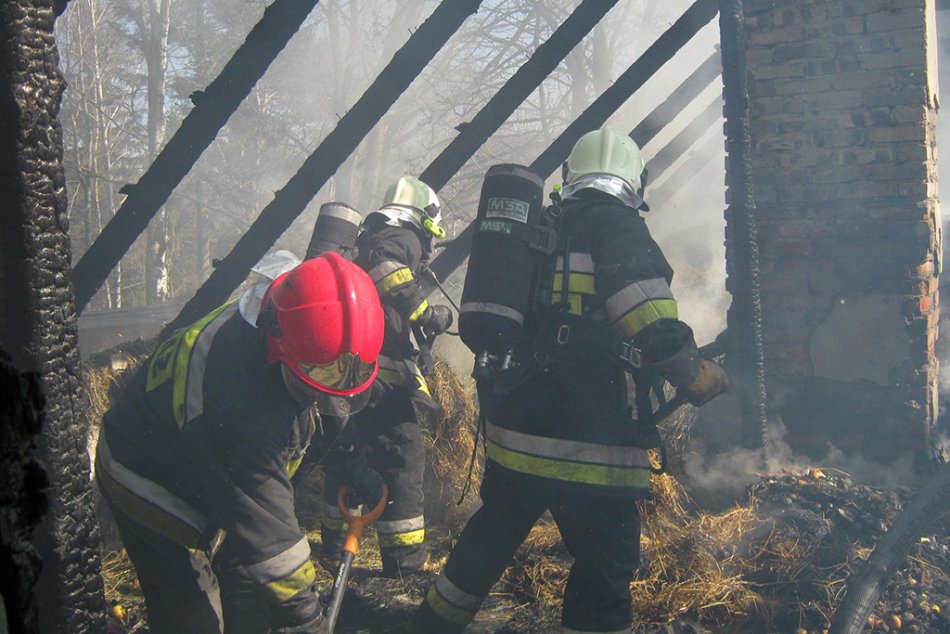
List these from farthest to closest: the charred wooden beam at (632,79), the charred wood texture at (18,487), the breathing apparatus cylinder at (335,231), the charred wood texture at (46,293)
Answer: the breathing apparatus cylinder at (335,231), the charred wooden beam at (632,79), the charred wood texture at (46,293), the charred wood texture at (18,487)

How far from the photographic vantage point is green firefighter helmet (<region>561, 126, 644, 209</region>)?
3.22 meters

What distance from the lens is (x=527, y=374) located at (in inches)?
114

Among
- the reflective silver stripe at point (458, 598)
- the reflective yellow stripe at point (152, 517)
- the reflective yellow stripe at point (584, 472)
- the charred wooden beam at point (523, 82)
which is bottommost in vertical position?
the reflective silver stripe at point (458, 598)

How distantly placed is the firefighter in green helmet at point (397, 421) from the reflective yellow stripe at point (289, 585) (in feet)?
5.59

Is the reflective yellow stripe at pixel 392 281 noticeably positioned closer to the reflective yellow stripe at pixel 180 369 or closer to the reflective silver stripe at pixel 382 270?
the reflective silver stripe at pixel 382 270

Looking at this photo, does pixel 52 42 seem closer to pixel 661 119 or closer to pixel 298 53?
pixel 661 119

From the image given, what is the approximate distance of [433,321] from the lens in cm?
441

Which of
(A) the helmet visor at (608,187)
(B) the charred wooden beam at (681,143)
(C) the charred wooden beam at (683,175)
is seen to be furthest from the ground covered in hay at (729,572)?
(C) the charred wooden beam at (683,175)

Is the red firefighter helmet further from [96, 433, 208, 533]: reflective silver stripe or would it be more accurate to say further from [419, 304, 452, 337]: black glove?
[419, 304, 452, 337]: black glove

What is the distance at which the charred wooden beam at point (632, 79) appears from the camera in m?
4.54

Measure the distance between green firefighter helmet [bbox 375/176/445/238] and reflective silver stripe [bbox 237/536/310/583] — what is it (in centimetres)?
271

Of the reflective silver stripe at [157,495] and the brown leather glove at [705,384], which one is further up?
the brown leather glove at [705,384]

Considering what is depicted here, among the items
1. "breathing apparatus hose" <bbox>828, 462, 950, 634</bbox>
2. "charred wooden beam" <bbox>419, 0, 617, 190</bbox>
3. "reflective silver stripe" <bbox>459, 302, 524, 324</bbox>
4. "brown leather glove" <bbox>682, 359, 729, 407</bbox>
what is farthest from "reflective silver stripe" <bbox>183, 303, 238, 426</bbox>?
"breathing apparatus hose" <bbox>828, 462, 950, 634</bbox>

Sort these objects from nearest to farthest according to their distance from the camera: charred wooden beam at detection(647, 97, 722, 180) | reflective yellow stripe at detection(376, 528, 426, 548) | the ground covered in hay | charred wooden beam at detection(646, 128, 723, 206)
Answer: the ground covered in hay, reflective yellow stripe at detection(376, 528, 426, 548), charred wooden beam at detection(647, 97, 722, 180), charred wooden beam at detection(646, 128, 723, 206)
